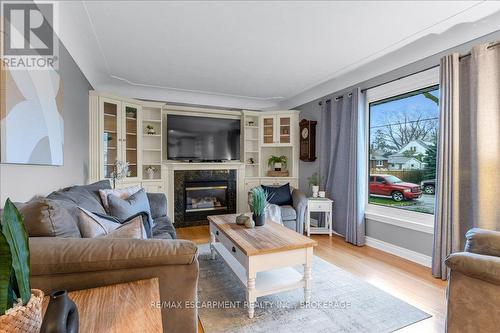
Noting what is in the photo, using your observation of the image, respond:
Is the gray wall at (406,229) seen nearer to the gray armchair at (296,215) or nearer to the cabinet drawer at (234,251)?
the gray armchair at (296,215)

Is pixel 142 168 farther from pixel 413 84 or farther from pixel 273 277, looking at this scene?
pixel 413 84

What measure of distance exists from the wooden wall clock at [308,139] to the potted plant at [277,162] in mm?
469

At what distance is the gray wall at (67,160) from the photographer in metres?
1.43

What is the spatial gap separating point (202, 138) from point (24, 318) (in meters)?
3.98

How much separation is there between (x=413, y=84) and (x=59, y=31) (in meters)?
3.57

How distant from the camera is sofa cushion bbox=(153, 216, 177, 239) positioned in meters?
2.14

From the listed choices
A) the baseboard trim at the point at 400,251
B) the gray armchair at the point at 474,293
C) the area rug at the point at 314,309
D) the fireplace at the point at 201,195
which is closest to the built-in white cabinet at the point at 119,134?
the fireplace at the point at 201,195

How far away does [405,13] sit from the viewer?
2.06 metres

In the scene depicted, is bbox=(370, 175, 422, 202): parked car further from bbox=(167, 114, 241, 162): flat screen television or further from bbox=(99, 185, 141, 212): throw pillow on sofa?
bbox=(99, 185, 141, 212): throw pillow on sofa

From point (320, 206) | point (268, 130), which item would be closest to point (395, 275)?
point (320, 206)

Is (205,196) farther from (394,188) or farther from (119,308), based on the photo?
(119,308)

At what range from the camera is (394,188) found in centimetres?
318

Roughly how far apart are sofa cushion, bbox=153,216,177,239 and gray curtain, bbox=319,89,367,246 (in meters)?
2.43

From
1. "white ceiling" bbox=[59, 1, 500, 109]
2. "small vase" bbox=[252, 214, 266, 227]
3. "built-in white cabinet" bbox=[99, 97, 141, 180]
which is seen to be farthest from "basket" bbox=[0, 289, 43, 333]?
"built-in white cabinet" bbox=[99, 97, 141, 180]
